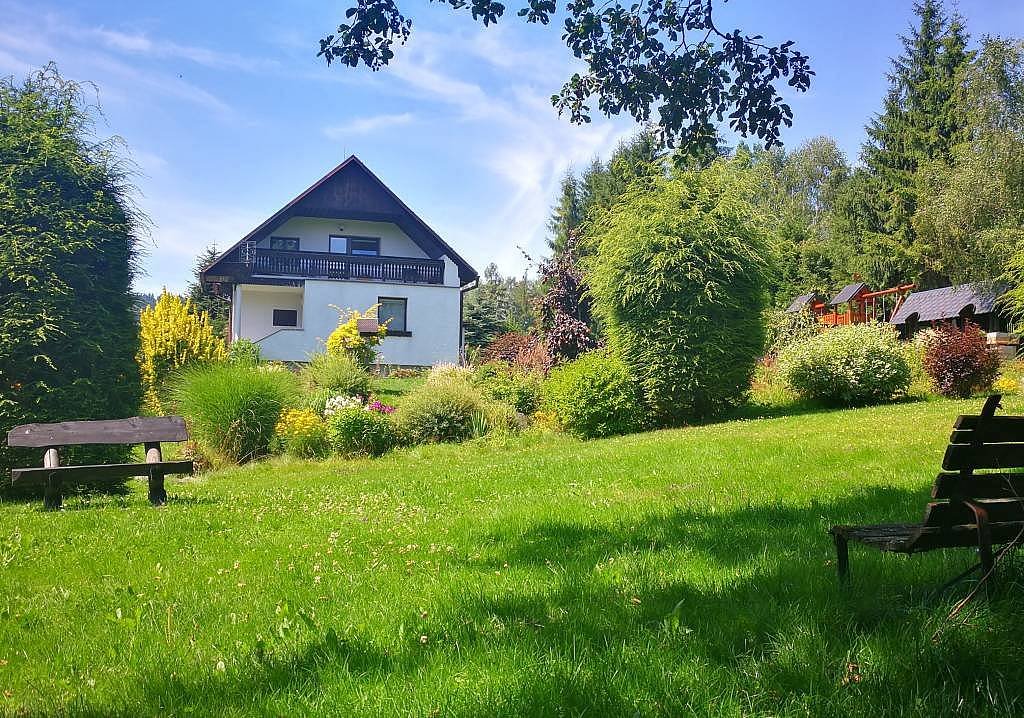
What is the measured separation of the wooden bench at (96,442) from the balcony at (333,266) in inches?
811

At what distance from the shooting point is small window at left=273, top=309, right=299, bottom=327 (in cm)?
3003

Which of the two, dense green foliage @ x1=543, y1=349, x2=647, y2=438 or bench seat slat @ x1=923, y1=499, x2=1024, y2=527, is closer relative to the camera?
bench seat slat @ x1=923, y1=499, x2=1024, y2=527

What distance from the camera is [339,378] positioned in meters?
16.3

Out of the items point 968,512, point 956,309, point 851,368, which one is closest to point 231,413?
point 851,368

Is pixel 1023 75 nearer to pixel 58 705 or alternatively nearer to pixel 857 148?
pixel 857 148

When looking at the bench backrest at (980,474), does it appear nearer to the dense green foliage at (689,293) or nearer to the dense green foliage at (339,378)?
the dense green foliage at (689,293)

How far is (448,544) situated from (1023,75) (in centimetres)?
3658

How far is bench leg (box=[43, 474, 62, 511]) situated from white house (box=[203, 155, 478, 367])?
2017 centimetres

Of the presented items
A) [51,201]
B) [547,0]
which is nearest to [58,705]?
[547,0]

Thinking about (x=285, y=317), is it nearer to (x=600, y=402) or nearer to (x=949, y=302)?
(x=600, y=402)

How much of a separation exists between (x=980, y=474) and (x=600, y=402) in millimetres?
10325

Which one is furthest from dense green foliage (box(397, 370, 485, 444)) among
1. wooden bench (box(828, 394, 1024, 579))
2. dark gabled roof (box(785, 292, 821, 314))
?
dark gabled roof (box(785, 292, 821, 314))

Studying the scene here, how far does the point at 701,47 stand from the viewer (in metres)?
6.06

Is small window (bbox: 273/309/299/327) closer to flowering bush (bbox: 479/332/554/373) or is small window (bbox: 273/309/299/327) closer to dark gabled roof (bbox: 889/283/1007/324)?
flowering bush (bbox: 479/332/554/373)
